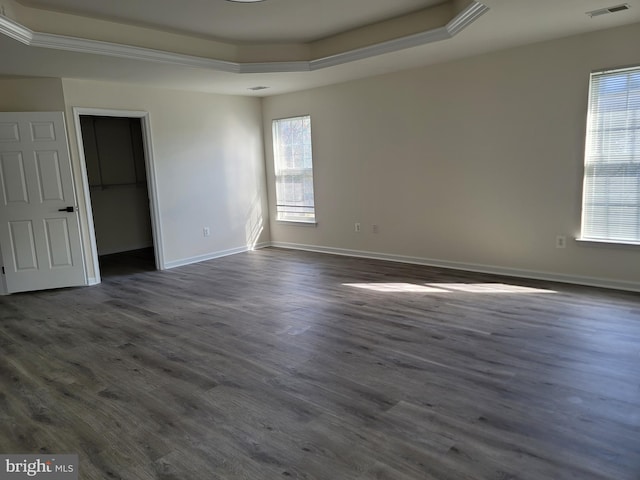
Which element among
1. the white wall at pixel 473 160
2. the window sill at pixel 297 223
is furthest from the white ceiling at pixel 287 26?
the window sill at pixel 297 223

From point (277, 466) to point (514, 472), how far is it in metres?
1.04

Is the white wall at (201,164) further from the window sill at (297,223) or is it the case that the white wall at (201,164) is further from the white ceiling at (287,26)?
the white ceiling at (287,26)

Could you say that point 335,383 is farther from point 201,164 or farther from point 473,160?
point 201,164

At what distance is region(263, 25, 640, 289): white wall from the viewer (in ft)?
14.3

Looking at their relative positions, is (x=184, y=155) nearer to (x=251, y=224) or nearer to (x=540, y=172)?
(x=251, y=224)

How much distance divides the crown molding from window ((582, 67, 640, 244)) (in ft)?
5.11

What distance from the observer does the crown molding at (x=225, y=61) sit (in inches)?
141

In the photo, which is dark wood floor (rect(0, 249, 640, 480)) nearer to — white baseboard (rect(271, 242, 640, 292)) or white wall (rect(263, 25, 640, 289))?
white baseboard (rect(271, 242, 640, 292))

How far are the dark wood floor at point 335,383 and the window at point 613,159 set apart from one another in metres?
0.67

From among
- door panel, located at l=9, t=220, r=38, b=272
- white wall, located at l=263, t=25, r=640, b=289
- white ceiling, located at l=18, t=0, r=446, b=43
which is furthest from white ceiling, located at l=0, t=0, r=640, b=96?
door panel, located at l=9, t=220, r=38, b=272

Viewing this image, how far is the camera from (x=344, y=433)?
2.21m

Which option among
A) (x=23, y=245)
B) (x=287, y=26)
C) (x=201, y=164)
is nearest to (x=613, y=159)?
(x=287, y=26)

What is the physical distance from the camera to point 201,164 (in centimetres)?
654

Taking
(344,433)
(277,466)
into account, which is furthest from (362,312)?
(277,466)
